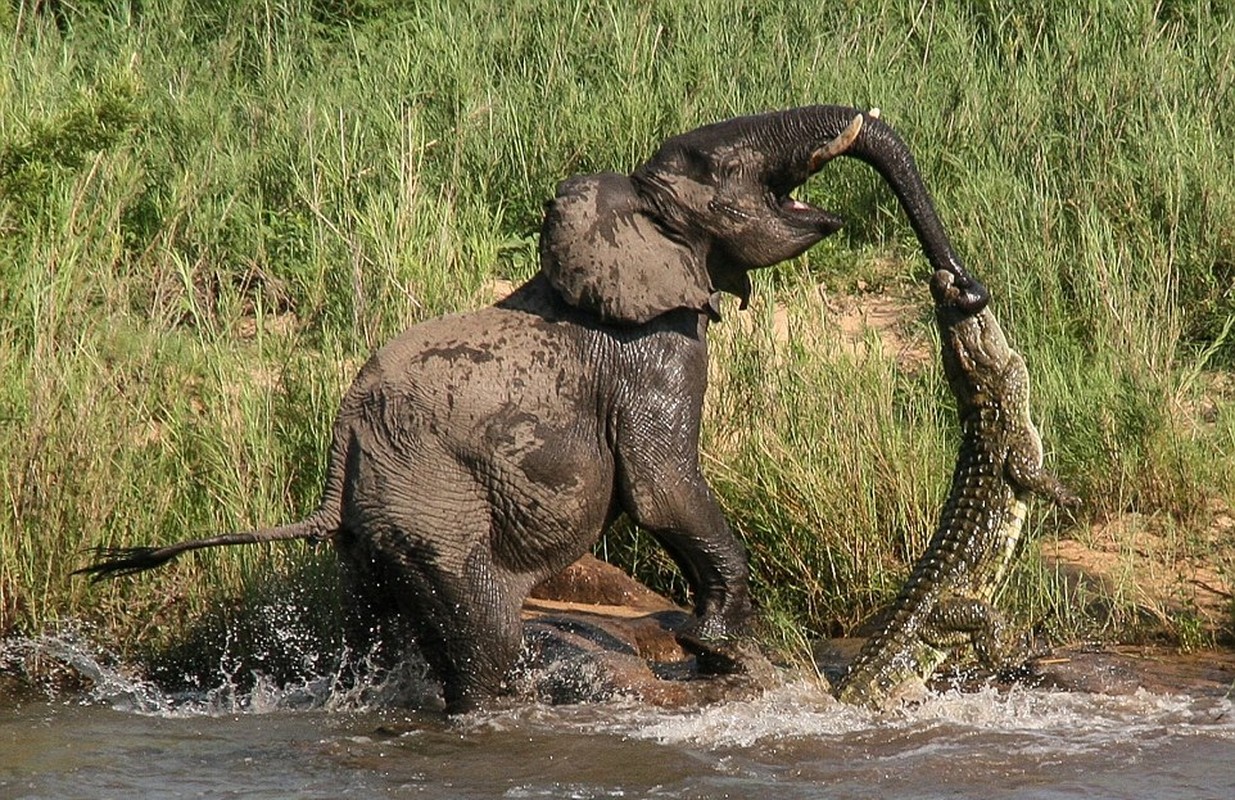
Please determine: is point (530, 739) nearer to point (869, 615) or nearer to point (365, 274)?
point (869, 615)

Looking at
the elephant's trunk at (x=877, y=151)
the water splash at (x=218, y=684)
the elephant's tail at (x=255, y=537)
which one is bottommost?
the water splash at (x=218, y=684)

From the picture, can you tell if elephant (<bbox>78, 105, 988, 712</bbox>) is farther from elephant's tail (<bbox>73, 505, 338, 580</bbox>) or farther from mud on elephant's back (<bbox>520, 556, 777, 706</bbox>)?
mud on elephant's back (<bbox>520, 556, 777, 706</bbox>)

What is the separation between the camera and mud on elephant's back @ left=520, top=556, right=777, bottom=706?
6.64 metres

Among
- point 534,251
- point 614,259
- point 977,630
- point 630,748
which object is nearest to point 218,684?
point 630,748

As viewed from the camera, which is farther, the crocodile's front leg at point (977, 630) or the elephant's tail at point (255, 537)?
the crocodile's front leg at point (977, 630)

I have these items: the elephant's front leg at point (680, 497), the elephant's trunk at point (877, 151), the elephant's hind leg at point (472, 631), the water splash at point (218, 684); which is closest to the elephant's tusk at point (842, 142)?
the elephant's trunk at point (877, 151)

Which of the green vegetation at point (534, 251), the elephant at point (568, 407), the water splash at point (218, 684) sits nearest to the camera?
the elephant at point (568, 407)

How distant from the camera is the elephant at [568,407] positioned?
6383 millimetres

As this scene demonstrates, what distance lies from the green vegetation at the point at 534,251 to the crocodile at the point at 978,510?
47 centimetres

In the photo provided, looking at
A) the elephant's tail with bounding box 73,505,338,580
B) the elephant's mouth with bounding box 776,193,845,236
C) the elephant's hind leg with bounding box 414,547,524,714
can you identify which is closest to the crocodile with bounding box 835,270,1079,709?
the elephant's mouth with bounding box 776,193,845,236

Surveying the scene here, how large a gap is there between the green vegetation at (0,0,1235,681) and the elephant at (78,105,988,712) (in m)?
0.80

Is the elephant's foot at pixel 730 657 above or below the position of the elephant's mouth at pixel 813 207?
below

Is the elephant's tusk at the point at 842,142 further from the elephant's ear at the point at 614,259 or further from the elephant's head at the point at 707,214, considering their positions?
the elephant's ear at the point at 614,259

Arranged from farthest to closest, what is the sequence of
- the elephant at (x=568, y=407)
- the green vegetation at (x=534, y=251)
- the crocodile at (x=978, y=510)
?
the green vegetation at (x=534, y=251), the crocodile at (x=978, y=510), the elephant at (x=568, y=407)
